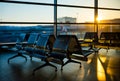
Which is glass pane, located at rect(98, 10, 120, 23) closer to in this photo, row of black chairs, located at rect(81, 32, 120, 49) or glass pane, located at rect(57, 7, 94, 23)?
glass pane, located at rect(57, 7, 94, 23)

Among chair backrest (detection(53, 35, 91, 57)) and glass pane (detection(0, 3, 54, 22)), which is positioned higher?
glass pane (detection(0, 3, 54, 22))

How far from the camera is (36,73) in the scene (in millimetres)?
4004

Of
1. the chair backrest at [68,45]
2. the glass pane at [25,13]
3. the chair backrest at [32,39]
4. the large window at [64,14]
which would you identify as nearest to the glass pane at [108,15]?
the large window at [64,14]

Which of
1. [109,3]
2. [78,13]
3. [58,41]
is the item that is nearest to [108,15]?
[109,3]

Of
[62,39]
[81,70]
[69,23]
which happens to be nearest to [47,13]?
[69,23]

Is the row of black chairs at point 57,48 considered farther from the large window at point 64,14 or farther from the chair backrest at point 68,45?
the large window at point 64,14

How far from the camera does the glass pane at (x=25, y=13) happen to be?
6.77 meters

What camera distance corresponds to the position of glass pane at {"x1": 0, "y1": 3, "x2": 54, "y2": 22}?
6.77 meters

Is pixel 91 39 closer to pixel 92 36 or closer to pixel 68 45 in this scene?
pixel 92 36

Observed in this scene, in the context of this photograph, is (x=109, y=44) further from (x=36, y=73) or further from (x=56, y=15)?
(x=36, y=73)

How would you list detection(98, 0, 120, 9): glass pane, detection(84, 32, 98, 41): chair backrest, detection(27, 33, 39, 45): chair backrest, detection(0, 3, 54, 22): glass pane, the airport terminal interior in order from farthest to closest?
1. detection(98, 0, 120, 9): glass pane
2. detection(84, 32, 98, 41): chair backrest
3. detection(0, 3, 54, 22): glass pane
4. detection(27, 33, 39, 45): chair backrest
5. the airport terminal interior

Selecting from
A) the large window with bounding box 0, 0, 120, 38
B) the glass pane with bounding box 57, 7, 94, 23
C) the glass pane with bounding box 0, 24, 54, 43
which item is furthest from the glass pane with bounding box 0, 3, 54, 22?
the glass pane with bounding box 57, 7, 94, 23

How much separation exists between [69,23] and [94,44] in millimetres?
1495

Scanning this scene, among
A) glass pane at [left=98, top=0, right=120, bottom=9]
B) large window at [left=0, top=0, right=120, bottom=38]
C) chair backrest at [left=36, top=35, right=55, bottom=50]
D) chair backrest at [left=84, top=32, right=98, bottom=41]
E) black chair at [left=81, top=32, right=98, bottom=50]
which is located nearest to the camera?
chair backrest at [left=36, top=35, right=55, bottom=50]
